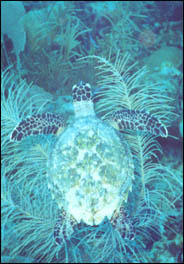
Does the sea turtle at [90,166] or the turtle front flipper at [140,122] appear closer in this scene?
the sea turtle at [90,166]

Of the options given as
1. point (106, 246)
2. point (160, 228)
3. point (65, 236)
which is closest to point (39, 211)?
point (65, 236)

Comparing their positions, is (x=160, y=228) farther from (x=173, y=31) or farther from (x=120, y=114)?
(x=173, y=31)

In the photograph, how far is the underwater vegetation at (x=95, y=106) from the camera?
2.21m

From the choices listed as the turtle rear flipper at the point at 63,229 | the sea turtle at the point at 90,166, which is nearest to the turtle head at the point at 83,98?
the sea turtle at the point at 90,166

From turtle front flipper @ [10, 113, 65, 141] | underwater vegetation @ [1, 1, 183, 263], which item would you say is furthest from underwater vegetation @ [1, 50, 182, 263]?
turtle front flipper @ [10, 113, 65, 141]

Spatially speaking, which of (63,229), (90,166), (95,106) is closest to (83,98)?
(95,106)

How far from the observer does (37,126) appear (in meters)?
2.02

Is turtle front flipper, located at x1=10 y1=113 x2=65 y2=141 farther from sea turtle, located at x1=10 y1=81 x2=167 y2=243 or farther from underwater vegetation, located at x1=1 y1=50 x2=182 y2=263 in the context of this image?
underwater vegetation, located at x1=1 y1=50 x2=182 y2=263

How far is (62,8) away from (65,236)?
8.89 feet

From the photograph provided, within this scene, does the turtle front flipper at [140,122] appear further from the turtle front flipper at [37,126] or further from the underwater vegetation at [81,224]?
the turtle front flipper at [37,126]

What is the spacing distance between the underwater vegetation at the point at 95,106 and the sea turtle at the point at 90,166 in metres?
0.19

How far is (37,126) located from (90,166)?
608 mm

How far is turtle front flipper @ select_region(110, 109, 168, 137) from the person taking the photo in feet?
6.29

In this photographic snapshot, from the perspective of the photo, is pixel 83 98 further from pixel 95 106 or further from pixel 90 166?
pixel 90 166
